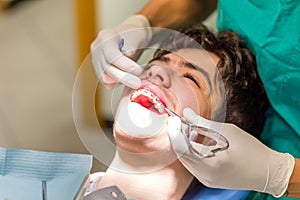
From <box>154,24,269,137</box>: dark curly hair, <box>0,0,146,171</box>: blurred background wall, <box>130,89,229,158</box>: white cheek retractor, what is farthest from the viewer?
<box>0,0,146,171</box>: blurred background wall

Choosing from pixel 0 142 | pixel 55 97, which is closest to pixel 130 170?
pixel 0 142

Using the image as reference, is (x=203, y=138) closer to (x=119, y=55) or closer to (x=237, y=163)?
(x=237, y=163)

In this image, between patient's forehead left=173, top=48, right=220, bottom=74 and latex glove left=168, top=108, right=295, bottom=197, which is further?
patient's forehead left=173, top=48, right=220, bottom=74

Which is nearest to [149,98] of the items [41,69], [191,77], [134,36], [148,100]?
[148,100]

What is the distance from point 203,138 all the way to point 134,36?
0.36 metres

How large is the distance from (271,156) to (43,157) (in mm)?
427

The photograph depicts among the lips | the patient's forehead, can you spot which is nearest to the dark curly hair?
the patient's forehead

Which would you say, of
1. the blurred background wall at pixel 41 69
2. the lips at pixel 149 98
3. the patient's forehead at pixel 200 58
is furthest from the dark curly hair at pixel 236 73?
the blurred background wall at pixel 41 69

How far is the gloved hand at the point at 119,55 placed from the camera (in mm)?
1186

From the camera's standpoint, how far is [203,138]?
1.06 metres

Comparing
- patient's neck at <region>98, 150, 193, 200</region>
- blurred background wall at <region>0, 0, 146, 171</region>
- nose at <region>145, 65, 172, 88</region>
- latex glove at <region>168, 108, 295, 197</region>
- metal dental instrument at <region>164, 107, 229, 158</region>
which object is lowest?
blurred background wall at <region>0, 0, 146, 171</region>

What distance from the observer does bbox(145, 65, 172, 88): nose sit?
46.1 inches

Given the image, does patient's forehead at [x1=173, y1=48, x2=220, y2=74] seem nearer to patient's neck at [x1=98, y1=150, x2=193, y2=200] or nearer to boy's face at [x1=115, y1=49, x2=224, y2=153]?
boy's face at [x1=115, y1=49, x2=224, y2=153]

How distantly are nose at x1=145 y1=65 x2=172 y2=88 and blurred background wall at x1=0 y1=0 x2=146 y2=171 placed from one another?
23.8 inches
